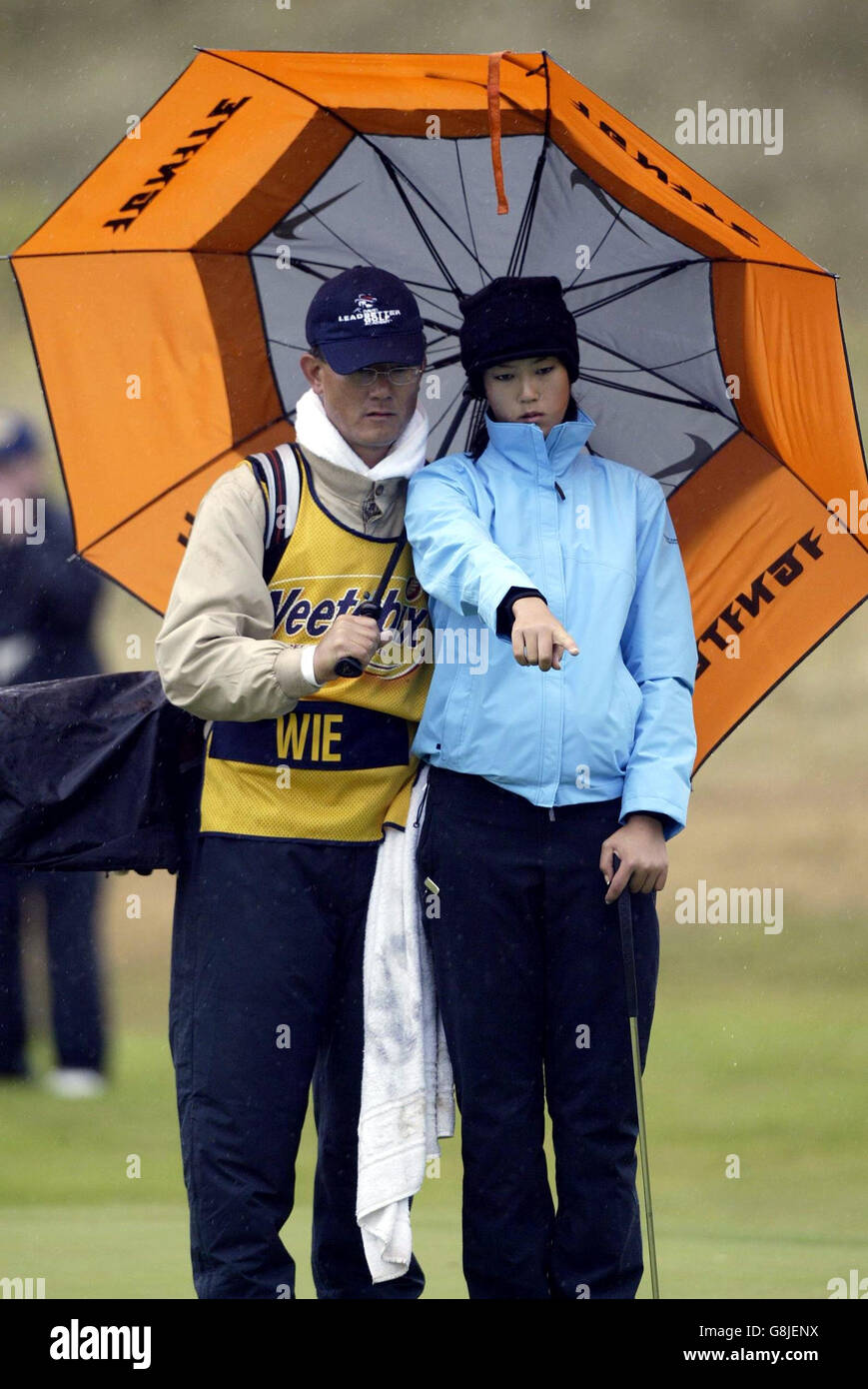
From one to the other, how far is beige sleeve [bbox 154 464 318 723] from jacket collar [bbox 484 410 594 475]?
34cm

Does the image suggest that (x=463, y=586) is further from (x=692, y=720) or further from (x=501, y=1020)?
(x=501, y=1020)

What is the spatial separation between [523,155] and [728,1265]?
2135mm

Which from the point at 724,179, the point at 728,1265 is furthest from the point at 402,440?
the point at 724,179

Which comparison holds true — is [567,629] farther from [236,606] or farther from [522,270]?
[522,270]

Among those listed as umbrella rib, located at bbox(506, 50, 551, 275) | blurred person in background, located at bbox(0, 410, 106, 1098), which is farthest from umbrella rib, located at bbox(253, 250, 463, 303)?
blurred person in background, located at bbox(0, 410, 106, 1098)

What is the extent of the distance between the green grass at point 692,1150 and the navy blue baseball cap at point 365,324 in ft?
5.47

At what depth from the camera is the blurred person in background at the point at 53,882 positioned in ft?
17.8

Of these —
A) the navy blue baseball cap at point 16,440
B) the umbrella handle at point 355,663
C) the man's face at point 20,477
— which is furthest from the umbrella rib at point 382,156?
the navy blue baseball cap at point 16,440

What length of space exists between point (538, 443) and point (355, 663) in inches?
17.4

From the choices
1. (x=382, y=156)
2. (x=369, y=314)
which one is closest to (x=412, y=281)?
(x=382, y=156)

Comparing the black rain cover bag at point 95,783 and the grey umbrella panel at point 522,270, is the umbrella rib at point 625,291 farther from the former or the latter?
the black rain cover bag at point 95,783

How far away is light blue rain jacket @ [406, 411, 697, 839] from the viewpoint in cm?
256

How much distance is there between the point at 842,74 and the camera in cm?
736

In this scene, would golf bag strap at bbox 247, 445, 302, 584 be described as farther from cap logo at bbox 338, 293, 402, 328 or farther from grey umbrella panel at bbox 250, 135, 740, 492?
grey umbrella panel at bbox 250, 135, 740, 492
